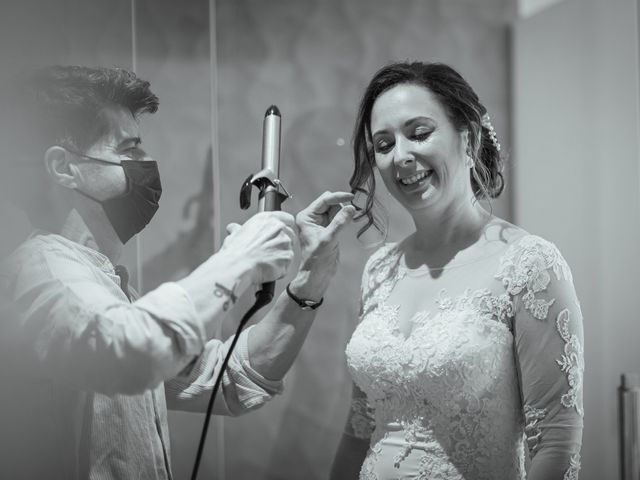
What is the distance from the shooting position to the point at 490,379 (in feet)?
3.83

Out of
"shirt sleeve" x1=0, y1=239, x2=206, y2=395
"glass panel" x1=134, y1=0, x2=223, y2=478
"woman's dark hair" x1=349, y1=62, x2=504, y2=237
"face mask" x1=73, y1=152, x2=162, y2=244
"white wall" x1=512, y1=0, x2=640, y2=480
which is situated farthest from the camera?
"white wall" x1=512, y1=0, x2=640, y2=480

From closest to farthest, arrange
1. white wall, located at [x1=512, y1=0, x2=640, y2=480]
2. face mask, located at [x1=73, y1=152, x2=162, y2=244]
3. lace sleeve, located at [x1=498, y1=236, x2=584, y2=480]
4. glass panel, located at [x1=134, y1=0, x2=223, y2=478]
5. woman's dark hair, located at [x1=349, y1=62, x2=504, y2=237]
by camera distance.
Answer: face mask, located at [x1=73, y1=152, x2=162, y2=244]
glass panel, located at [x1=134, y1=0, x2=223, y2=478]
lace sleeve, located at [x1=498, y1=236, x2=584, y2=480]
woman's dark hair, located at [x1=349, y1=62, x2=504, y2=237]
white wall, located at [x1=512, y1=0, x2=640, y2=480]

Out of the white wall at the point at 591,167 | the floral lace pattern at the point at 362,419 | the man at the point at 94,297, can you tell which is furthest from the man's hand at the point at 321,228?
the white wall at the point at 591,167

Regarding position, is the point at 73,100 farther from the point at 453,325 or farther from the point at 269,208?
the point at 453,325

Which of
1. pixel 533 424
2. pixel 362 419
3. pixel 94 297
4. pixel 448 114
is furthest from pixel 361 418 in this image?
pixel 94 297

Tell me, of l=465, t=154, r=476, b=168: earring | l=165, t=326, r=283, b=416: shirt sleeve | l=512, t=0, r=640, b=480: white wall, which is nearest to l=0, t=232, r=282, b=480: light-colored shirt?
l=165, t=326, r=283, b=416: shirt sleeve

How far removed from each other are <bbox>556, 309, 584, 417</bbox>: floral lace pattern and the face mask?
2.36 ft

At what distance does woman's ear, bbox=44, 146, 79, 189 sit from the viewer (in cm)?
78

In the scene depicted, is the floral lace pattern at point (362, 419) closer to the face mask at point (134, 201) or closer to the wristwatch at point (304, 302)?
the wristwatch at point (304, 302)

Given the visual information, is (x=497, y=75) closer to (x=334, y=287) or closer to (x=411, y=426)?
(x=334, y=287)

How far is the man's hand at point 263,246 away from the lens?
2.62 feet

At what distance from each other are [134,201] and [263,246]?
0.21 m

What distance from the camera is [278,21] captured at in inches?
62.9

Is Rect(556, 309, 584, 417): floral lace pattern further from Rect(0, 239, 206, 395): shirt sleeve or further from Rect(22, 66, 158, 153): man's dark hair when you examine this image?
Rect(22, 66, 158, 153): man's dark hair
